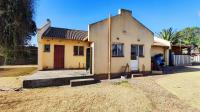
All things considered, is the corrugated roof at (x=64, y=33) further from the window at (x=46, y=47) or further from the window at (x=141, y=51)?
the window at (x=141, y=51)

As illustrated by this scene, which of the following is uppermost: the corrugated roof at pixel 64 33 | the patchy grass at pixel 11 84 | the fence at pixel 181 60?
the corrugated roof at pixel 64 33

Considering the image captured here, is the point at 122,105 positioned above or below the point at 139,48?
below

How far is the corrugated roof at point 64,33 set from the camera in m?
19.1

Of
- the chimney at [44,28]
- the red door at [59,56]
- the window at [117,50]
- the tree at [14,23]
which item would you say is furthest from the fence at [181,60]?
the tree at [14,23]

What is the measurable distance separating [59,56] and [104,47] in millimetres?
6038

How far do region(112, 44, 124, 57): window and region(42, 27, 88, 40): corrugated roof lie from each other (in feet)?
18.3

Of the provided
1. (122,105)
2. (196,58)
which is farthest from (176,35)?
(122,105)

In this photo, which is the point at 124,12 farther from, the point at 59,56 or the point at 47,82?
the point at 47,82

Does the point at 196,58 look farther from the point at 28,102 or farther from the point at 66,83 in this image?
the point at 28,102

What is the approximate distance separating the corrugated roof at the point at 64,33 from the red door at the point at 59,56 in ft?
3.62

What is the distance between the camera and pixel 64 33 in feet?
68.0

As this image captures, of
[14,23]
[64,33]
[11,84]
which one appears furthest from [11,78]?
[14,23]

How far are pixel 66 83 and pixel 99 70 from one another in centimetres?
311

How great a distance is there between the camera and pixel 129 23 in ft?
53.9
